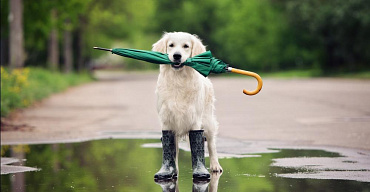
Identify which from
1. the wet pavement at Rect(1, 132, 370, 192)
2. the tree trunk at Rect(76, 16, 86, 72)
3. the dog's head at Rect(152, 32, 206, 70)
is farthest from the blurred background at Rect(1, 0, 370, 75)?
the dog's head at Rect(152, 32, 206, 70)

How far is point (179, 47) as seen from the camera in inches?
339

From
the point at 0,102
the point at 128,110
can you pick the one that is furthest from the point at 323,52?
the point at 0,102

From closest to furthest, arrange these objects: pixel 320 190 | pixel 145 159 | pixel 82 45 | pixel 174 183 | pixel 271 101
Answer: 1. pixel 320 190
2. pixel 174 183
3. pixel 145 159
4. pixel 271 101
5. pixel 82 45

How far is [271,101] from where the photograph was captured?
27.2 m

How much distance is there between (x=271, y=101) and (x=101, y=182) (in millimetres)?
18985

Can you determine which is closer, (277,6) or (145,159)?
(145,159)

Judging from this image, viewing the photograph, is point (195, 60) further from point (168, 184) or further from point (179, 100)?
point (168, 184)

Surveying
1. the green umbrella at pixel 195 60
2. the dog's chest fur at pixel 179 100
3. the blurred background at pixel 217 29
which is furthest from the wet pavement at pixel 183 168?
the blurred background at pixel 217 29

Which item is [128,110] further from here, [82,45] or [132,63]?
[132,63]

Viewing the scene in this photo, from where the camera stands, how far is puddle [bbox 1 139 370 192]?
27.0 feet

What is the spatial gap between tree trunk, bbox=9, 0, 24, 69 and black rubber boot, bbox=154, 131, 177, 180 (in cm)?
2117

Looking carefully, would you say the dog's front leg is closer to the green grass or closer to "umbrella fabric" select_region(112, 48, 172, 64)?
"umbrella fabric" select_region(112, 48, 172, 64)

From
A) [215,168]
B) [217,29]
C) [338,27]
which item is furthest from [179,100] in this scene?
[217,29]

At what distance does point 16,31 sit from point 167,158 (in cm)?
2163
